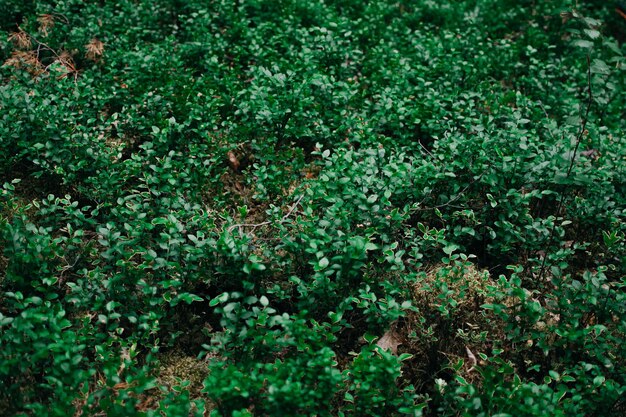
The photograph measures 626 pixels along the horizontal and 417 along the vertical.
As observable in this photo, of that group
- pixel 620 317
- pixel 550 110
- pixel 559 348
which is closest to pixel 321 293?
pixel 559 348

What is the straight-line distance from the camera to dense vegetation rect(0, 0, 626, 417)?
2938 millimetres

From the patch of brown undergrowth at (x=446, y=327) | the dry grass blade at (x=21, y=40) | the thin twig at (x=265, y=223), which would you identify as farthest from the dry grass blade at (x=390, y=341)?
the dry grass blade at (x=21, y=40)

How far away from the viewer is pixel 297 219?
363 cm

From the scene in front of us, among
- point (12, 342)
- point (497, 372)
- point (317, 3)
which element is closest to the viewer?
point (12, 342)

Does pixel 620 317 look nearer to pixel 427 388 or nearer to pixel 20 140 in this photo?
pixel 427 388

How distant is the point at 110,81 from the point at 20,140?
1101mm

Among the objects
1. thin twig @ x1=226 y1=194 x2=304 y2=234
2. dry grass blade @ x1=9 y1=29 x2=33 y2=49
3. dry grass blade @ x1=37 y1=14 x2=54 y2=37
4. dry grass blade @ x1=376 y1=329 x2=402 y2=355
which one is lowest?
dry grass blade @ x1=376 y1=329 x2=402 y2=355

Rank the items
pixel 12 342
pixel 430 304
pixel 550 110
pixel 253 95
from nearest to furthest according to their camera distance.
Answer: pixel 12 342 → pixel 430 304 → pixel 253 95 → pixel 550 110

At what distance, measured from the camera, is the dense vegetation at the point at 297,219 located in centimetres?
294

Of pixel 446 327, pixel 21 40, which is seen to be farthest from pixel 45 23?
pixel 446 327

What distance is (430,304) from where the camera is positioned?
11.4 feet

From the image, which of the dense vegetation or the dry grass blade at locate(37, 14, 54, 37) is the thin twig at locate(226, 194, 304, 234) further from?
the dry grass blade at locate(37, 14, 54, 37)

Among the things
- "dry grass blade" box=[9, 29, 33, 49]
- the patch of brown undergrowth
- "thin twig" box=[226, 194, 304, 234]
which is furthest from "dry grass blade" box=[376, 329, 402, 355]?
"dry grass blade" box=[9, 29, 33, 49]

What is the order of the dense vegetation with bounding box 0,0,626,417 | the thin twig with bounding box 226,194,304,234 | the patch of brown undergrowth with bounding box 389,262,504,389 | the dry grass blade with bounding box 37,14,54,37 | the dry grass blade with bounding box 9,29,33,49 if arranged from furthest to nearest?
the dry grass blade with bounding box 37,14,54,37 → the dry grass blade with bounding box 9,29,33,49 → the thin twig with bounding box 226,194,304,234 → the patch of brown undergrowth with bounding box 389,262,504,389 → the dense vegetation with bounding box 0,0,626,417
